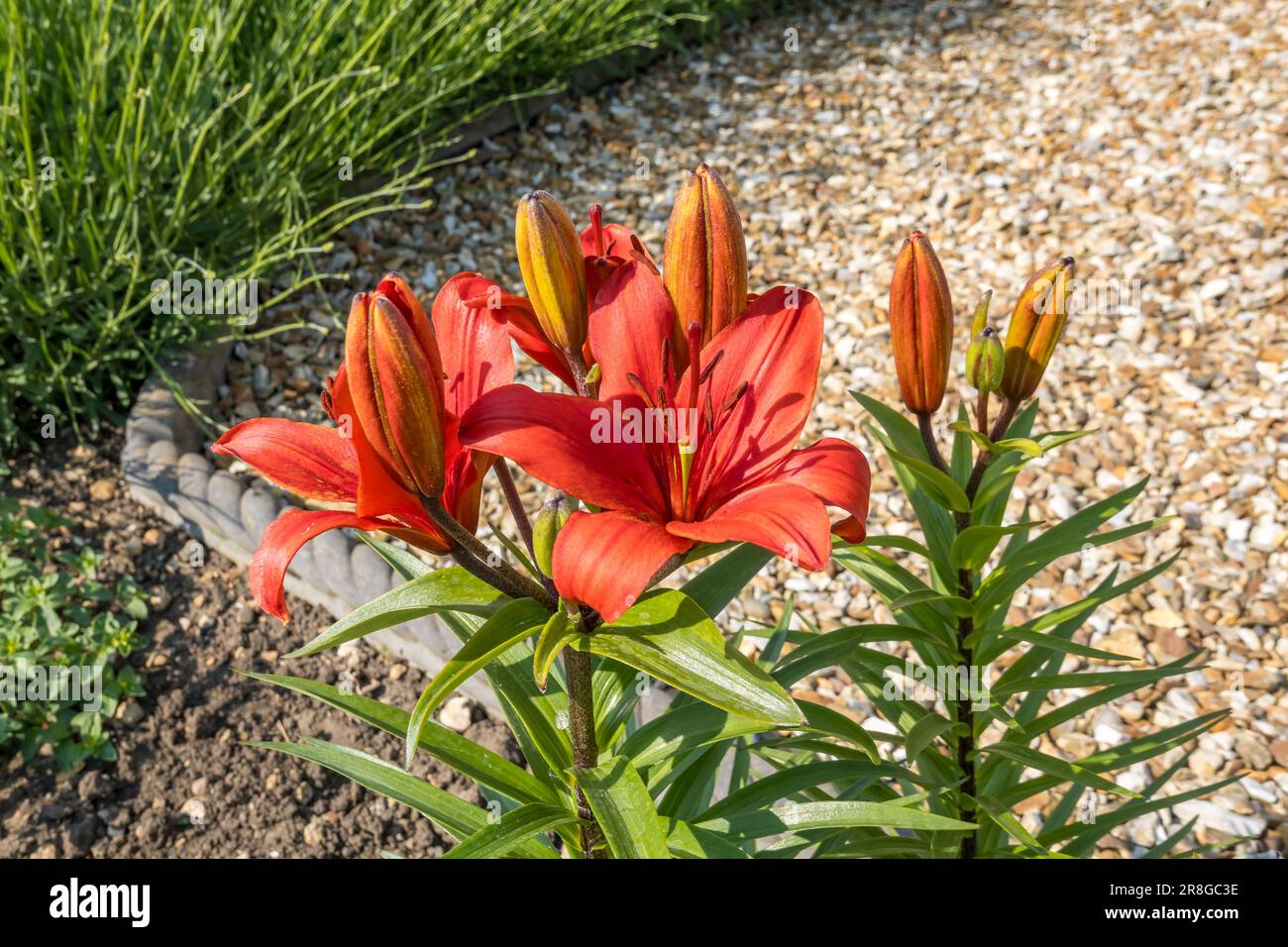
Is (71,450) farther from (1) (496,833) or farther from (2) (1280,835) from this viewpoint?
(2) (1280,835)

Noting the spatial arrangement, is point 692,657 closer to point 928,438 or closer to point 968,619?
point 928,438

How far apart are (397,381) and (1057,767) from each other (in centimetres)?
96

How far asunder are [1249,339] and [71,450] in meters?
3.11

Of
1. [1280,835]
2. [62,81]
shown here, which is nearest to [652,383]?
[1280,835]

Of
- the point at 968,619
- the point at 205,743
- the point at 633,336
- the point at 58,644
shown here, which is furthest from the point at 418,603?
the point at 58,644

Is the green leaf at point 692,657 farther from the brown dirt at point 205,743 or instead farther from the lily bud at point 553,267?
the brown dirt at point 205,743

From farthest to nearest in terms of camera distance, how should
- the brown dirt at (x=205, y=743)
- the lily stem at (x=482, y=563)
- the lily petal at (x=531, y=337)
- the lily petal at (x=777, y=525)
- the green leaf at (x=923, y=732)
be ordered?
the brown dirt at (x=205, y=743) → the green leaf at (x=923, y=732) → the lily petal at (x=531, y=337) → the lily stem at (x=482, y=563) → the lily petal at (x=777, y=525)

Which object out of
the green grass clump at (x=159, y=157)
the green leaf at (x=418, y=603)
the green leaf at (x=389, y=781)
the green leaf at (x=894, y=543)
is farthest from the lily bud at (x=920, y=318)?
the green grass clump at (x=159, y=157)

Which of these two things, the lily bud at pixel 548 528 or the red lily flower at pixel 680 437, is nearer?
the red lily flower at pixel 680 437

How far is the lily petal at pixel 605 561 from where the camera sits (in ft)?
2.58

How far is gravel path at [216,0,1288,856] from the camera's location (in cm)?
259

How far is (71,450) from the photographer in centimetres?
287

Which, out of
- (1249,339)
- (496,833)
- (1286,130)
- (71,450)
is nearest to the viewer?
A: (496,833)

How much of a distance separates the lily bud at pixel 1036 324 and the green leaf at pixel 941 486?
0.12 metres
